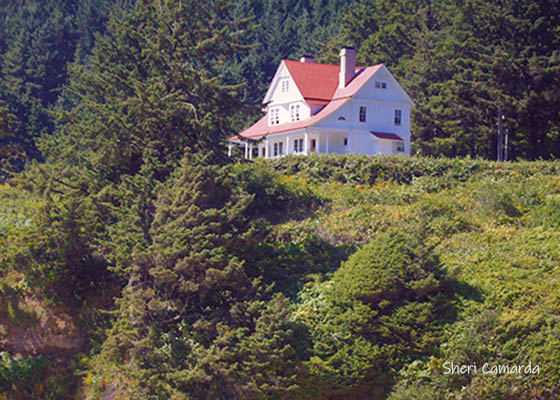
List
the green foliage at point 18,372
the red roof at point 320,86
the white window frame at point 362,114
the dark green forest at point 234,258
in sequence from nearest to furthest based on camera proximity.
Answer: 1. the dark green forest at point 234,258
2. the green foliage at point 18,372
3. the red roof at point 320,86
4. the white window frame at point 362,114

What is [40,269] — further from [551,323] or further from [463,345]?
[551,323]

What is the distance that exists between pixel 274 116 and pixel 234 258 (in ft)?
84.5

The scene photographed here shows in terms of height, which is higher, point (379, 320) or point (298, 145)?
point (298, 145)

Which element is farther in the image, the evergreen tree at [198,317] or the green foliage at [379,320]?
the green foliage at [379,320]

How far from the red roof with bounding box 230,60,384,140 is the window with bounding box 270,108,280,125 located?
1.39 ft

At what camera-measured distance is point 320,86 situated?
4116 centimetres

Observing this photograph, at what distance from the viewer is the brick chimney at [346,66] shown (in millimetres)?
40781

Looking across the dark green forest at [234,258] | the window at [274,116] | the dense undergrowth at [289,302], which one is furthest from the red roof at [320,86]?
the dense undergrowth at [289,302]

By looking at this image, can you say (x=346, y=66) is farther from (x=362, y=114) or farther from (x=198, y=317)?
(x=198, y=317)

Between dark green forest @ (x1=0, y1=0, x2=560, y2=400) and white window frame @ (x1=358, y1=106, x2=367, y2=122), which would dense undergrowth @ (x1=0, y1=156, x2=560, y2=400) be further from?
white window frame @ (x1=358, y1=106, x2=367, y2=122)

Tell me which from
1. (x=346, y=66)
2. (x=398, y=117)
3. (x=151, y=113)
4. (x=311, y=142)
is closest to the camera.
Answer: (x=151, y=113)

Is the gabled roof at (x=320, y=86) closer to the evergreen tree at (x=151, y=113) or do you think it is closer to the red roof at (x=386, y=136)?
the red roof at (x=386, y=136)

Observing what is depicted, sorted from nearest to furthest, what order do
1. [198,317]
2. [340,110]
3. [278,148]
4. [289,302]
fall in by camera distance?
[198,317]
[289,302]
[340,110]
[278,148]

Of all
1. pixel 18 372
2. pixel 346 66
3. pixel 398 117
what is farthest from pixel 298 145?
pixel 18 372
